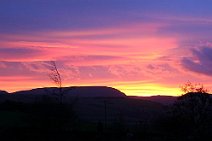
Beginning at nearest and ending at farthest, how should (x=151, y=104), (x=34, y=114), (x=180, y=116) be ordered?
(x=34, y=114)
(x=180, y=116)
(x=151, y=104)

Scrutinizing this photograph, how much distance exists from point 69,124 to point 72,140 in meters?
8.17

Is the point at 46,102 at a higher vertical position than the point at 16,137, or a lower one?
higher

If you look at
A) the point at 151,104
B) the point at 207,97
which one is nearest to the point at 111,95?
the point at 151,104

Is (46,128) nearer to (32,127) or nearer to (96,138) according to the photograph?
(32,127)

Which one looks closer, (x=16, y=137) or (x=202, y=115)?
(x=16, y=137)

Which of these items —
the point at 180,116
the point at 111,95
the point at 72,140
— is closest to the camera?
the point at 72,140

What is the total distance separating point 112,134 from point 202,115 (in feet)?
35.5

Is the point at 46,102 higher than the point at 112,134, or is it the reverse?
the point at 46,102

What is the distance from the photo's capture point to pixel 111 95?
631 feet

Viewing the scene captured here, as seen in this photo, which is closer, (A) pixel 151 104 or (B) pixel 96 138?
(B) pixel 96 138

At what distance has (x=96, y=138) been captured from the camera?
37.4 metres

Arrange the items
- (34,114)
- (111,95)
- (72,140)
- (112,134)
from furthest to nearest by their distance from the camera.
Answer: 1. (111,95)
2. (34,114)
3. (112,134)
4. (72,140)

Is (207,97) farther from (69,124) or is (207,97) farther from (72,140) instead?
(72,140)

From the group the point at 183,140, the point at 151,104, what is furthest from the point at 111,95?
the point at 183,140
